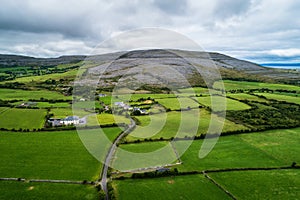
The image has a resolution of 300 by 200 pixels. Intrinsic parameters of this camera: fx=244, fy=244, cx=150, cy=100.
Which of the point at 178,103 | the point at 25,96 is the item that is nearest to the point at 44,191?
A: the point at 178,103

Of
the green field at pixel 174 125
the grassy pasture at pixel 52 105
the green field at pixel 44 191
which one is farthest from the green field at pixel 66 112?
the green field at pixel 44 191

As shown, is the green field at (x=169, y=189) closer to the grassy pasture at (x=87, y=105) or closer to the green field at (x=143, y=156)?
the green field at (x=143, y=156)

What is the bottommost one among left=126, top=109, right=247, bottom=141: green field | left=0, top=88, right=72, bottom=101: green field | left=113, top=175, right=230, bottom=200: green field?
left=113, top=175, right=230, bottom=200: green field

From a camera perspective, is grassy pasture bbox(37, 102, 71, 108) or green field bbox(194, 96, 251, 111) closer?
grassy pasture bbox(37, 102, 71, 108)

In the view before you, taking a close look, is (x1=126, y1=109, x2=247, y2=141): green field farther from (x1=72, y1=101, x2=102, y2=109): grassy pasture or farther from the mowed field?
(x1=72, y1=101, x2=102, y2=109): grassy pasture

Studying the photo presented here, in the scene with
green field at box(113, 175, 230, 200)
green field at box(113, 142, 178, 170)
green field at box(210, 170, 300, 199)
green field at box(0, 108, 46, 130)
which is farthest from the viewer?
green field at box(0, 108, 46, 130)

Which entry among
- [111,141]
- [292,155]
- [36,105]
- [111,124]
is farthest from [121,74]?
[292,155]

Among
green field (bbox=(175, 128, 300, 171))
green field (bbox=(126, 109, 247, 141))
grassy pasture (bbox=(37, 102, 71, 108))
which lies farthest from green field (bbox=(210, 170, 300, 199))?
grassy pasture (bbox=(37, 102, 71, 108))

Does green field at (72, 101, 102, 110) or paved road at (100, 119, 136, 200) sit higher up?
green field at (72, 101, 102, 110)
